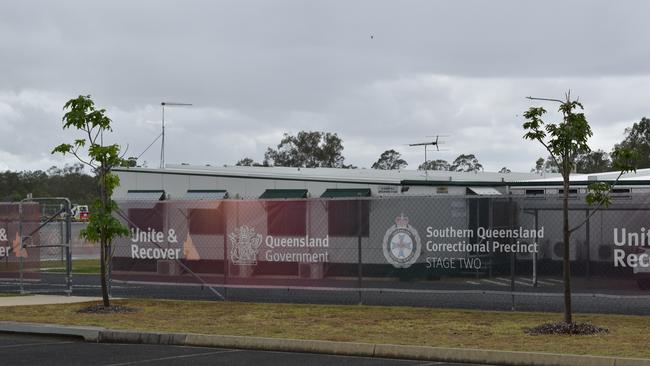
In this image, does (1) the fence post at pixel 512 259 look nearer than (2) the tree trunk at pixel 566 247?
No

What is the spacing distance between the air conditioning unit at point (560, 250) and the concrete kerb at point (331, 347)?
526 cm

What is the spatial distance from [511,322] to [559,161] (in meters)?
2.66

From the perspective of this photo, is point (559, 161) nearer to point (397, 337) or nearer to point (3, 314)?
point (397, 337)

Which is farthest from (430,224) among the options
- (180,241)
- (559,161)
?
(180,241)

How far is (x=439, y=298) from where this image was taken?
59.3 feet

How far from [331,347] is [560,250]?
613cm

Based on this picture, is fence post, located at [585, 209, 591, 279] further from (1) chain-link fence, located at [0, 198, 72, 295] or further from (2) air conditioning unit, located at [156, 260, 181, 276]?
(1) chain-link fence, located at [0, 198, 72, 295]

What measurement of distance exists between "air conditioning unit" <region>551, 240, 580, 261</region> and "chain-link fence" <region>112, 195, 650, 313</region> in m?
0.03

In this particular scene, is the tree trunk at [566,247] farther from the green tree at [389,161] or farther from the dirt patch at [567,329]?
the green tree at [389,161]

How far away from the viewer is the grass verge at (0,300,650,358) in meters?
A: 12.2

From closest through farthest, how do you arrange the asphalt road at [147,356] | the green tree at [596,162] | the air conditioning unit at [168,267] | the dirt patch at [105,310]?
the asphalt road at [147,356], the dirt patch at [105,310], the air conditioning unit at [168,267], the green tree at [596,162]

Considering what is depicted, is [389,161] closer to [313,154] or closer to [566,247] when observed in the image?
[313,154]

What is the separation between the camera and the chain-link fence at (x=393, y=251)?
15617mm

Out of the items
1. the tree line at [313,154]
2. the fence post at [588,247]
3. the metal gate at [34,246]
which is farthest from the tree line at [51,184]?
the fence post at [588,247]
